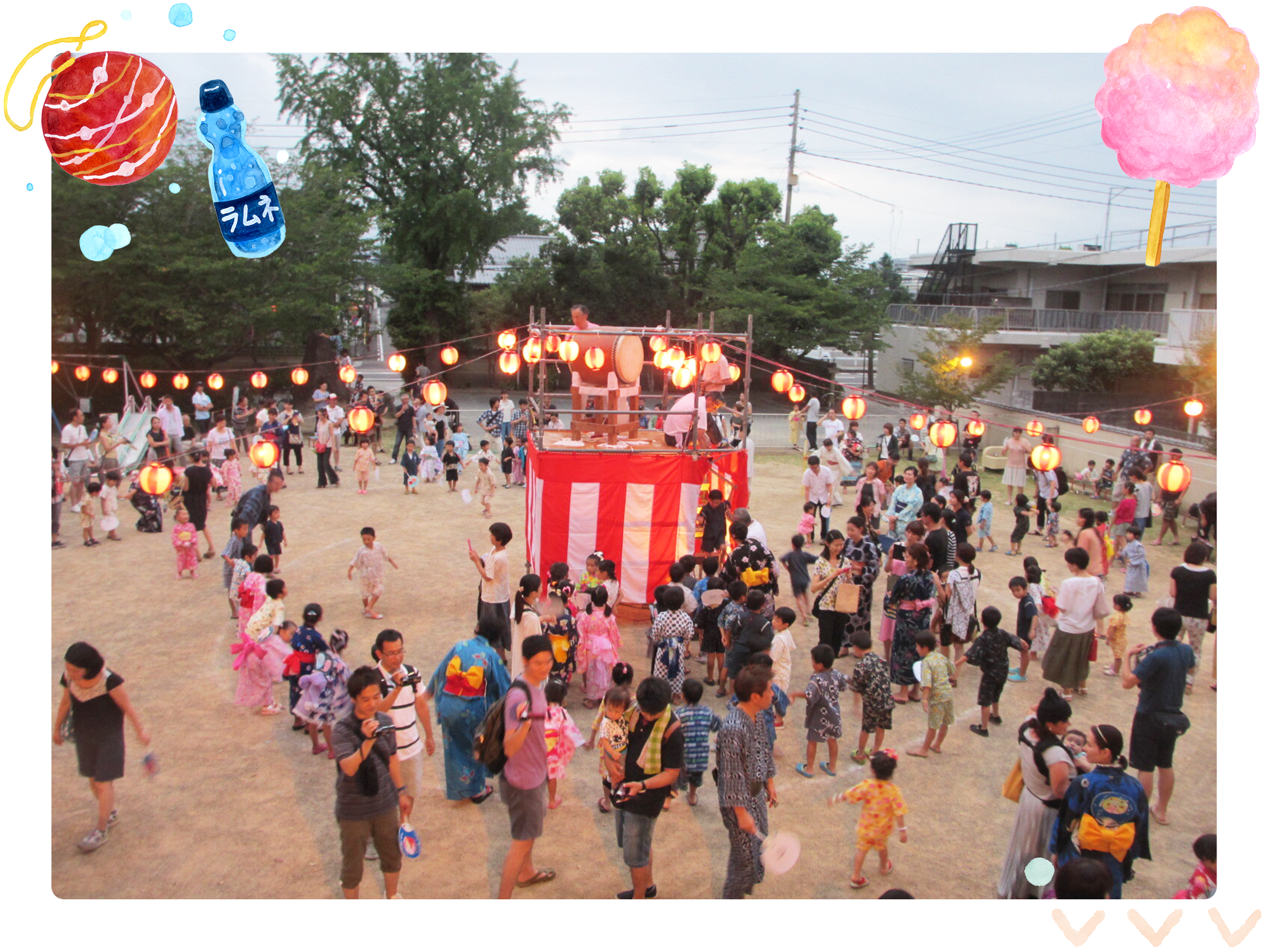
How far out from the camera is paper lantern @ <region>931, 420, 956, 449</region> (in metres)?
10.9

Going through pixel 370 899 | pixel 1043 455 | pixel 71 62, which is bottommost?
pixel 370 899

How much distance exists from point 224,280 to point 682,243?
16179mm

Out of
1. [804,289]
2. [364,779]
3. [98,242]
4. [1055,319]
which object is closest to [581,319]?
[98,242]

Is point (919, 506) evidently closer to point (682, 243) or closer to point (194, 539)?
point (194, 539)

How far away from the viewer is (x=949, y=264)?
30938mm

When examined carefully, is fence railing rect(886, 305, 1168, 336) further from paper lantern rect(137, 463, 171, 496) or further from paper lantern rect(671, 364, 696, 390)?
paper lantern rect(137, 463, 171, 496)

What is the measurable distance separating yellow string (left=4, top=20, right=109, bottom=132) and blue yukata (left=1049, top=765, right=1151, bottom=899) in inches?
307

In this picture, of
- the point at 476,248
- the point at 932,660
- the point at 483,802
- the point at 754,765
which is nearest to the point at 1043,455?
the point at 932,660

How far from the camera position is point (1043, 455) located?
9.98 m

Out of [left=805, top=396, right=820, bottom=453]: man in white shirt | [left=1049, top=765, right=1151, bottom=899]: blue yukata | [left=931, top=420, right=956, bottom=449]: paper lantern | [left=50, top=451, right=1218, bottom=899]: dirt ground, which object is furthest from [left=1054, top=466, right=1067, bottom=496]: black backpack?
[left=1049, top=765, right=1151, bottom=899]: blue yukata

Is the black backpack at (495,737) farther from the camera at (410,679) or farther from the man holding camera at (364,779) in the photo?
the camera at (410,679)

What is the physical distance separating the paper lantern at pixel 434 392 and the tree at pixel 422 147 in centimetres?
1637

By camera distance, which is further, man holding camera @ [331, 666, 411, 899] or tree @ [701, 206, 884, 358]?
tree @ [701, 206, 884, 358]

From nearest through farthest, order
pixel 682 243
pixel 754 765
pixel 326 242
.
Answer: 1. pixel 754 765
2. pixel 326 242
3. pixel 682 243
